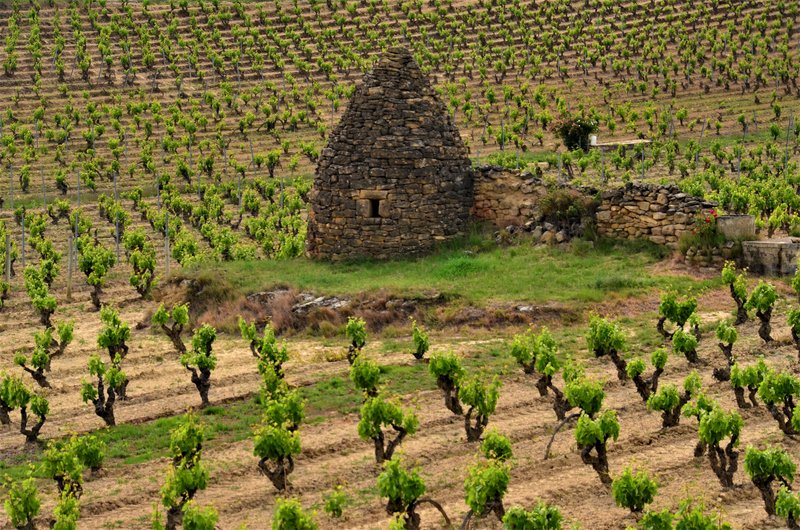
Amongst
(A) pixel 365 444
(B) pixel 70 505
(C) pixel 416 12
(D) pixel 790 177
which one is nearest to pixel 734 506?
(A) pixel 365 444

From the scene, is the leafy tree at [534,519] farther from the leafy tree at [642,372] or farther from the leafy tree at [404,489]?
the leafy tree at [642,372]

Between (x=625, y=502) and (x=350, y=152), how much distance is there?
1586 cm

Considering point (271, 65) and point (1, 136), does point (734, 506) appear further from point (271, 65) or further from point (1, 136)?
point (271, 65)

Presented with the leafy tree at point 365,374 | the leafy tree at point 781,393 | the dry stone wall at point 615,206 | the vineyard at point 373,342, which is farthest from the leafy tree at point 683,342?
the dry stone wall at point 615,206

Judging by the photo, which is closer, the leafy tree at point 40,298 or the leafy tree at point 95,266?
the leafy tree at point 40,298

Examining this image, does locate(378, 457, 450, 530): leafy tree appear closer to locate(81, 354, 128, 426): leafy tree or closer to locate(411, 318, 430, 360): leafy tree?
locate(81, 354, 128, 426): leafy tree

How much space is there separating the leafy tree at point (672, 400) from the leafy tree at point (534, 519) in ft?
15.5

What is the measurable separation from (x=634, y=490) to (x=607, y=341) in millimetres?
5983

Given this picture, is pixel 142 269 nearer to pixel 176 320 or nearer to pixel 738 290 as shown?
pixel 176 320

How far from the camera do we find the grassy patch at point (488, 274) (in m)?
25.6

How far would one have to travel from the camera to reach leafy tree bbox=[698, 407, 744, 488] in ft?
52.8

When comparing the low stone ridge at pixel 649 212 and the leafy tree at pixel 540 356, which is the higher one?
the low stone ridge at pixel 649 212

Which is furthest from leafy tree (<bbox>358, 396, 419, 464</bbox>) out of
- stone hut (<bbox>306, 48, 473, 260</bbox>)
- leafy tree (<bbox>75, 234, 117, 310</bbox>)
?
leafy tree (<bbox>75, 234, 117, 310</bbox>)

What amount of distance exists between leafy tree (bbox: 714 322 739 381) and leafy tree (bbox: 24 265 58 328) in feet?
49.2
